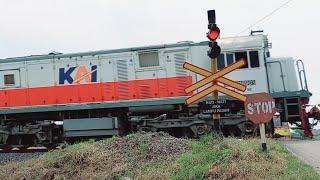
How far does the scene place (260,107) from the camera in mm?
9250

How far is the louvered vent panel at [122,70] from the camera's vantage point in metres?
18.3

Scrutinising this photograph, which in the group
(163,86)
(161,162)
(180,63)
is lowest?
(161,162)

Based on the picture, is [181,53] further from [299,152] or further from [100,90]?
[299,152]

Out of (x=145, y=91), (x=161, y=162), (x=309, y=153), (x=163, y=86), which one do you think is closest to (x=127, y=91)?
(x=145, y=91)

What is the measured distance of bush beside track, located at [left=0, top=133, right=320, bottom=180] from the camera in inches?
313

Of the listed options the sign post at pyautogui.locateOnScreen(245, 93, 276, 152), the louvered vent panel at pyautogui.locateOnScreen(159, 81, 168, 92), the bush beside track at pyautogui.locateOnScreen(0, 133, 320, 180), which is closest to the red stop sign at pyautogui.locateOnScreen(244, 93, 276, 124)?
the sign post at pyautogui.locateOnScreen(245, 93, 276, 152)

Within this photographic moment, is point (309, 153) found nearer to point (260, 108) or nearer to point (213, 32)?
point (260, 108)

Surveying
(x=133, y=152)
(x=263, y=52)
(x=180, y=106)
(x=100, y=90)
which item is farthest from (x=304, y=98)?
(x=133, y=152)

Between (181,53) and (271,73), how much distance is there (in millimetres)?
3547

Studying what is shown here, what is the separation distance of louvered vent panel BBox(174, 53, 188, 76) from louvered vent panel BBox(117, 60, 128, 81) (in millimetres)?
1984

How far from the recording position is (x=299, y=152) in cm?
1240

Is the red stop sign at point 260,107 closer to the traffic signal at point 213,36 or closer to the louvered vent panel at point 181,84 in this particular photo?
the traffic signal at point 213,36

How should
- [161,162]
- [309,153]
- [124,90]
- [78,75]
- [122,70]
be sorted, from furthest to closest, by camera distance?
[78,75] → [122,70] → [124,90] → [309,153] → [161,162]

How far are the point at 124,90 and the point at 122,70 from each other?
0.80 m
